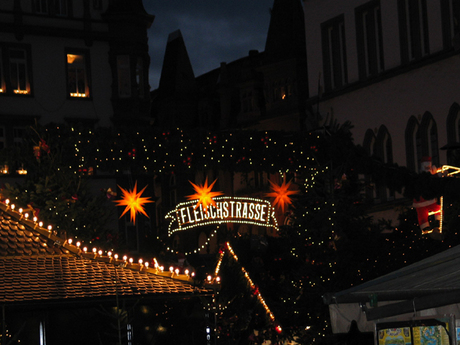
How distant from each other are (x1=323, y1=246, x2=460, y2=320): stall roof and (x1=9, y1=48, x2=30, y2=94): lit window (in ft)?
87.5

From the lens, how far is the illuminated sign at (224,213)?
70.6ft

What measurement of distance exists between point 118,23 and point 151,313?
78.4 ft

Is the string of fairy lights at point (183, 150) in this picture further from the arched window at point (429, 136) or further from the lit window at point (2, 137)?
the lit window at point (2, 137)

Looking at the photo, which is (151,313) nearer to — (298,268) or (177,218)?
(298,268)

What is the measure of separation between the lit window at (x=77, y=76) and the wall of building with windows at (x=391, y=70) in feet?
29.0

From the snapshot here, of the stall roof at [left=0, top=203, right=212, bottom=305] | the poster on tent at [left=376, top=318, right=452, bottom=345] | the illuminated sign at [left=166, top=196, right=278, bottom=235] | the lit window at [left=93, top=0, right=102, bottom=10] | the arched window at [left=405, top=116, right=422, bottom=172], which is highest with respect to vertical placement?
the lit window at [left=93, top=0, right=102, bottom=10]

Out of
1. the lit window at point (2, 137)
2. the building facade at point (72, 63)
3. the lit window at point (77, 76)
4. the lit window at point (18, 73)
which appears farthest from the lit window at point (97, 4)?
the lit window at point (2, 137)

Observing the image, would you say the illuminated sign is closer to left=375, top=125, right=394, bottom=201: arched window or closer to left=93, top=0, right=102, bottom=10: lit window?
left=375, top=125, right=394, bottom=201: arched window

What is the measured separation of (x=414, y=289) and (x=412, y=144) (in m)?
21.8

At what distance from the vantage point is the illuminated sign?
21.5 metres

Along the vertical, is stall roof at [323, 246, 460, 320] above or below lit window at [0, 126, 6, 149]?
below

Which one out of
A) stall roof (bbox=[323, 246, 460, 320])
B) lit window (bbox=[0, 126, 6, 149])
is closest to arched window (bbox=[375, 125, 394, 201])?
lit window (bbox=[0, 126, 6, 149])

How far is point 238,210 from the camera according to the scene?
71.0ft

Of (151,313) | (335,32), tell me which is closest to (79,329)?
(151,313)
